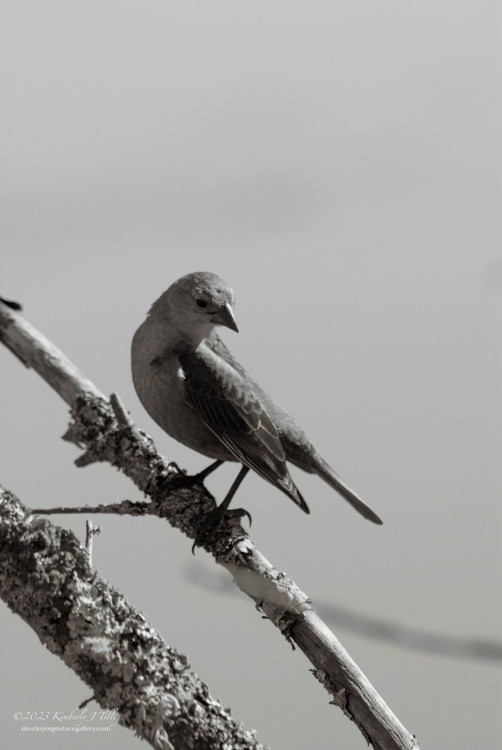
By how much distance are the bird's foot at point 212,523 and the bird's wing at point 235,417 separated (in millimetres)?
191

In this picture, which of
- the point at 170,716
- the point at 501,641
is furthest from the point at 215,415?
the point at 501,641

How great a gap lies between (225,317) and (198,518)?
2.64ft

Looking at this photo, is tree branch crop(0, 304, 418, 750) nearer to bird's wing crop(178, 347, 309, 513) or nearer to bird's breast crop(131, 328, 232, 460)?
bird's breast crop(131, 328, 232, 460)

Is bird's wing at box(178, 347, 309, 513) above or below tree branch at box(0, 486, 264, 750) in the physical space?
above

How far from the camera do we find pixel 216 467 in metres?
3.82

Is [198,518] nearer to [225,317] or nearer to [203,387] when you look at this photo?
[203,387]

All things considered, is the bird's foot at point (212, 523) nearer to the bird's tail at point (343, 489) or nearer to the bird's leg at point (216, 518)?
the bird's leg at point (216, 518)

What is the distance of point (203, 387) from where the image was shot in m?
3.49

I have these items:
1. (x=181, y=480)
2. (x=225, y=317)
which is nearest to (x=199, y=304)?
(x=225, y=317)

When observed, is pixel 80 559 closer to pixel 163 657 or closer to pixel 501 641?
pixel 163 657

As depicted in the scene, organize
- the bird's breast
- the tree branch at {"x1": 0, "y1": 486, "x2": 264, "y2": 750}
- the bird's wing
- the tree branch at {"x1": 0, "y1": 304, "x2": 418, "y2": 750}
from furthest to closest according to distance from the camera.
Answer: the bird's breast
the bird's wing
the tree branch at {"x1": 0, "y1": 304, "x2": 418, "y2": 750}
the tree branch at {"x1": 0, "y1": 486, "x2": 264, "y2": 750}

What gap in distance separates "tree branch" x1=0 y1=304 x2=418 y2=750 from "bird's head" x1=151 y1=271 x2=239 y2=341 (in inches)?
19.2

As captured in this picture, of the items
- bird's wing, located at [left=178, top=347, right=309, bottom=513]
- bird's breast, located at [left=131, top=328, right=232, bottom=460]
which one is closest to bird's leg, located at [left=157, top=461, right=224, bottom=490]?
bird's breast, located at [left=131, top=328, right=232, bottom=460]

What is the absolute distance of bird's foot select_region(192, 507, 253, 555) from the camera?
313 cm
